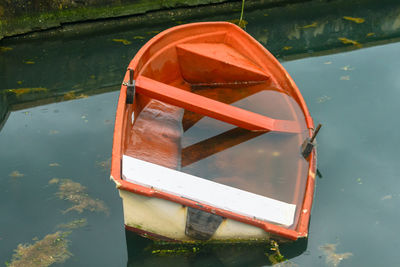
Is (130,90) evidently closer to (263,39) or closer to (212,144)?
(212,144)

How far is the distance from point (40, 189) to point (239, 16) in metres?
5.70

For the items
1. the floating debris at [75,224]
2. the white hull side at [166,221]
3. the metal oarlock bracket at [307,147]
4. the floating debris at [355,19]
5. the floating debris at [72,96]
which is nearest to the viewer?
the white hull side at [166,221]

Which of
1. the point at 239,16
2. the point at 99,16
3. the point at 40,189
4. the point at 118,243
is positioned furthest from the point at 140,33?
the point at 118,243

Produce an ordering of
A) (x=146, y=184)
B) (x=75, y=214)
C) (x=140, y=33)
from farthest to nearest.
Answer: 1. (x=140, y=33)
2. (x=75, y=214)
3. (x=146, y=184)

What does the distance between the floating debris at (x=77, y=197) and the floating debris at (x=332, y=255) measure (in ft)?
6.76

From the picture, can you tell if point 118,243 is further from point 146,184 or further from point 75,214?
point 146,184

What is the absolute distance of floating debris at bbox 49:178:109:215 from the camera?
3.83m

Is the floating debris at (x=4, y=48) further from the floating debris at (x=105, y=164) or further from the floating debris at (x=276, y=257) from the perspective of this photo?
the floating debris at (x=276, y=257)

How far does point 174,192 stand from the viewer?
10.3ft

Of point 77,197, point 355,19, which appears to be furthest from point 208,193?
point 355,19

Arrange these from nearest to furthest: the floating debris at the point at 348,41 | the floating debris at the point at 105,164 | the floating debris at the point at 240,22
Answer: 1. the floating debris at the point at 105,164
2. the floating debris at the point at 348,41
3. the floating debris at the point at 240,22

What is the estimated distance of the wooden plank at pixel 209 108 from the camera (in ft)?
13.3

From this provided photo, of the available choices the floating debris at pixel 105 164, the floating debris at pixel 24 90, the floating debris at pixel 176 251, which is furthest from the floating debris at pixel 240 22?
the floating debris at pixel 176 251

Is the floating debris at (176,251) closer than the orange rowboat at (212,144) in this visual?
No
